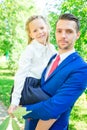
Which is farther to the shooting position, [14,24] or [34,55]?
[14,24]

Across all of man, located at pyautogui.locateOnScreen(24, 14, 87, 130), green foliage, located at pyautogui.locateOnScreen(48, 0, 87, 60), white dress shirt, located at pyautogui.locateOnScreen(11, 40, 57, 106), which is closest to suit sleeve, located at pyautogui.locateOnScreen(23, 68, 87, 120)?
man, located at pyautogui.locateOnScreen(24, 14, 87, 130)

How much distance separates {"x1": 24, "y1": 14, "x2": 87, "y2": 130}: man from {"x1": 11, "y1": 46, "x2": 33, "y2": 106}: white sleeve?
188 mm

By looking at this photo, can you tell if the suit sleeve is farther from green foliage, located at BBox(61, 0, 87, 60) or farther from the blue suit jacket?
green foliage, located at BBox(61, 0, 87, 60)

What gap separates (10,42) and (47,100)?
60.7 feet

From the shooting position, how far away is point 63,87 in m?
2.02

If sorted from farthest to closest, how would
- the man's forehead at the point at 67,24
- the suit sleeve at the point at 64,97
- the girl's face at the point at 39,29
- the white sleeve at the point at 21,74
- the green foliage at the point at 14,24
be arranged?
the green foliage at the point at 14,24 → the girl's face at the point at 39,29 → the white sleeve at the point at 21,74 → the man's forehead at the point at 67,24 → the suit sleeve at the point at 64,97

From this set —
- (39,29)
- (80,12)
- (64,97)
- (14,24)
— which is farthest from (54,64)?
(14,24)

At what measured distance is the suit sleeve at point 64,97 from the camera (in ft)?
6.53

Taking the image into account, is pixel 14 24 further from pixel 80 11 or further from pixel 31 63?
pixel 31 63

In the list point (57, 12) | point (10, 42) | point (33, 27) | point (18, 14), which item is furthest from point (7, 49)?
point (33, 27)

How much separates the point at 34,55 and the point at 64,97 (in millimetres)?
604

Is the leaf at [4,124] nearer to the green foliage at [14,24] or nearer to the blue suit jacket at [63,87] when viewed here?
the blue suit jacket at [63,87]

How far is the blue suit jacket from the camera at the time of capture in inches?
78.6

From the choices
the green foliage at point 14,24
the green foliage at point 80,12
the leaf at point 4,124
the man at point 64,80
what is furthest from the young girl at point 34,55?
the green foliage at point 14,24
